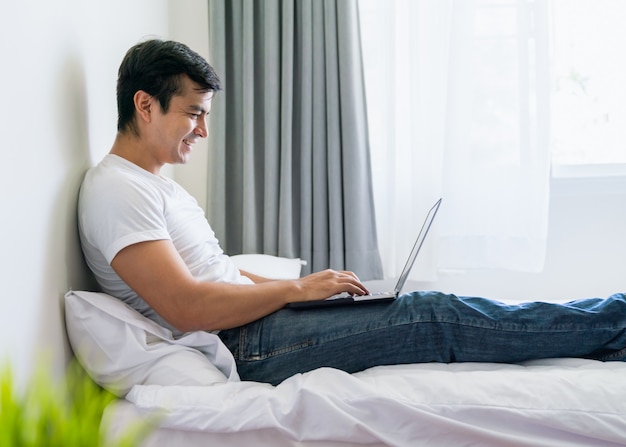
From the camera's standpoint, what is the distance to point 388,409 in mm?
1209

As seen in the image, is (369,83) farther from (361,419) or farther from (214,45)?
(361,419)

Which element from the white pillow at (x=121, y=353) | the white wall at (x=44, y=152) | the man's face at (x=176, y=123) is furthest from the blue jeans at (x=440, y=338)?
the man's face at (x=176, y=123)

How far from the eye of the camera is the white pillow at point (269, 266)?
224 cm

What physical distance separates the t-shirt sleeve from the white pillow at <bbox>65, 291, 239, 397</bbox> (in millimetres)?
114

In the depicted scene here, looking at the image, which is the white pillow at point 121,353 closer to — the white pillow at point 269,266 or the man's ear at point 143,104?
the man's ear at point 143,104

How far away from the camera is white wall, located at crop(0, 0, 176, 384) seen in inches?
43.8

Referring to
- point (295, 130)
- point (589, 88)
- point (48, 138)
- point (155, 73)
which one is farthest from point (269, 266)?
point (589, 88)

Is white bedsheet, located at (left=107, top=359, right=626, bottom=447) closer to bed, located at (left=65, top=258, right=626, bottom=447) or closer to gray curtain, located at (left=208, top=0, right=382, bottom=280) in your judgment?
bed, located at (left=65, top=258, right=626, bottom=447)

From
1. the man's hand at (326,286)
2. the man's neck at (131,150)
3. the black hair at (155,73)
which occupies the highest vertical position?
the black hair at (155,73)

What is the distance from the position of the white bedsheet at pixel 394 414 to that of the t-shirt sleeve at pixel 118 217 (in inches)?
12.3

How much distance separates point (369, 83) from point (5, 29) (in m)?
1.81

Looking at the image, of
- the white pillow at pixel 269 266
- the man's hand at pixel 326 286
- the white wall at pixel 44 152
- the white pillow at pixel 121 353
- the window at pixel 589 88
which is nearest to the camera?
the white wall at pixel 44 152

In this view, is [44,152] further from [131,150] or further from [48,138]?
[131,150]

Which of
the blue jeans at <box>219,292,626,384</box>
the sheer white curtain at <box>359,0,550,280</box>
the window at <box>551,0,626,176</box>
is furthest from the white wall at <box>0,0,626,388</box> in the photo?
the window at <box>551,0,626,176</box>
